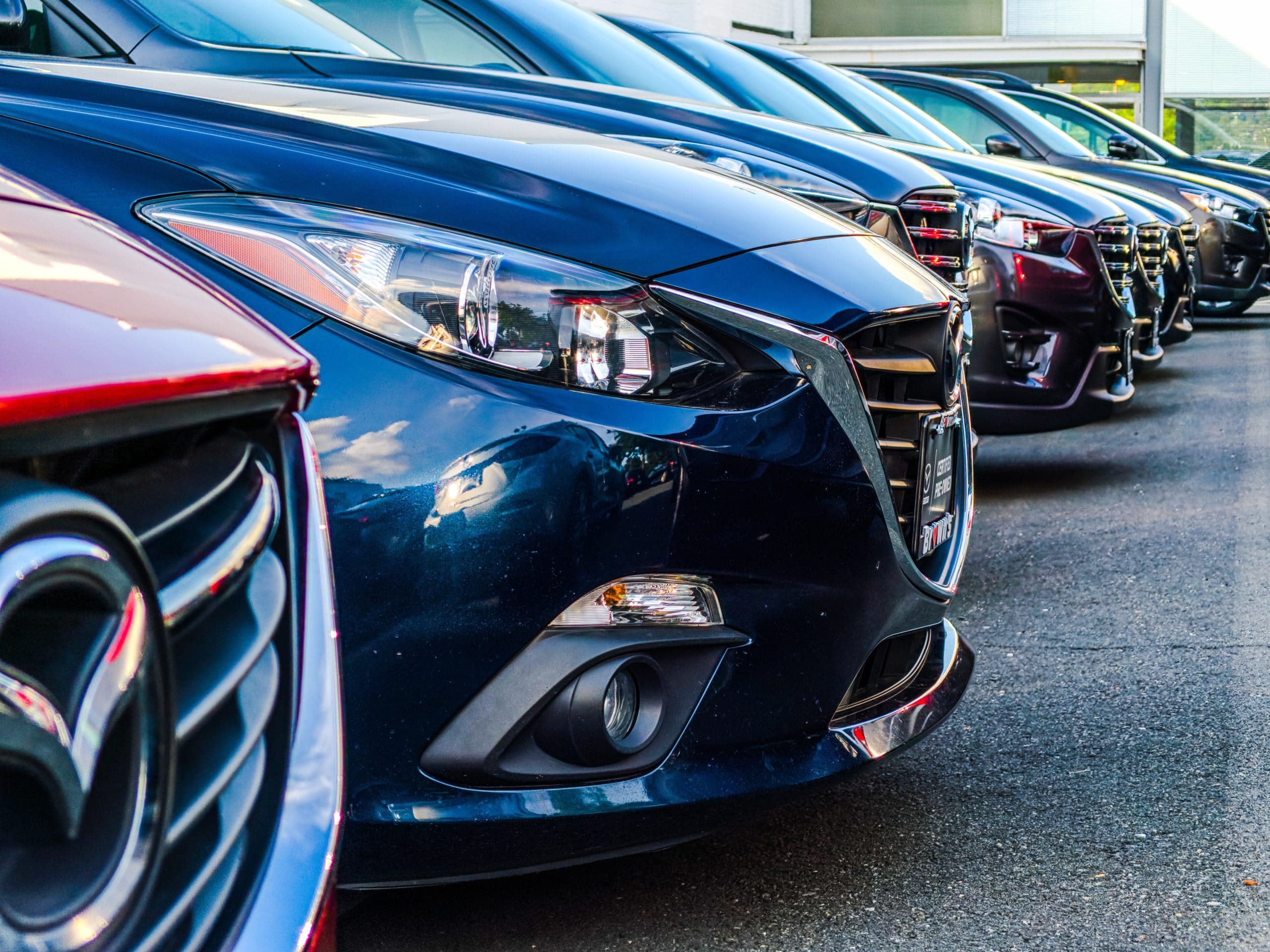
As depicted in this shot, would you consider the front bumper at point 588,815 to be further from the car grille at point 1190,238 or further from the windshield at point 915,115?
the car grille at point 1190,238

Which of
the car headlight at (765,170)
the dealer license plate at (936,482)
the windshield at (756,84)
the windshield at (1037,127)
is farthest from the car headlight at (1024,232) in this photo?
the windshield at (1037,127)

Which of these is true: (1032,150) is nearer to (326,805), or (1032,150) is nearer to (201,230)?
(201,230)

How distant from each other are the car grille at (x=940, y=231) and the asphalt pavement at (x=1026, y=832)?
3.36 feet

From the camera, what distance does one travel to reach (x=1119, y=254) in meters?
5.74

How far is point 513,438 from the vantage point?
1.83 m

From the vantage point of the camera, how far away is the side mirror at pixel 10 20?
259 cm

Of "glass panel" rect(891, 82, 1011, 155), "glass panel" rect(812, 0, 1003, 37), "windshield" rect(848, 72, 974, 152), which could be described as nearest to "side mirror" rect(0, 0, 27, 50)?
"windshield" rect(848, 72, 974, 152)

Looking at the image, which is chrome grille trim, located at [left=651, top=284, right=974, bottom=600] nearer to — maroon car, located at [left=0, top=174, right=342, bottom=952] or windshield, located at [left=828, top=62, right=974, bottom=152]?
maroon car, located at [left=0, top=174, right=342, bottom=952]

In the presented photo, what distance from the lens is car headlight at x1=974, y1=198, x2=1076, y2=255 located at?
5312mm

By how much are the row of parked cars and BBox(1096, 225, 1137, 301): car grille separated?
315 centimetres

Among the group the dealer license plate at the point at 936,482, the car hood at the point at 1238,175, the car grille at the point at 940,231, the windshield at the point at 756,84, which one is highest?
the windshield at the point at 756,84

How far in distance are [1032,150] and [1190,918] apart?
825 centimetres

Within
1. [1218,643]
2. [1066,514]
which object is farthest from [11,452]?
[1066,514]

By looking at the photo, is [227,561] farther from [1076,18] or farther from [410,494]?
[1076,18]
